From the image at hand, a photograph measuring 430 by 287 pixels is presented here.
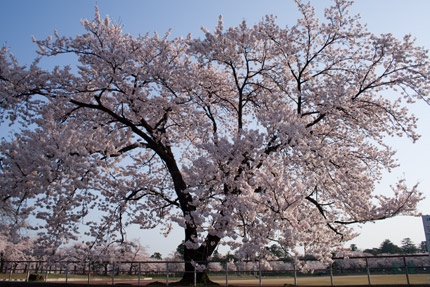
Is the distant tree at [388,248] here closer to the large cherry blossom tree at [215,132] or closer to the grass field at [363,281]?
the grass field at [363,281]

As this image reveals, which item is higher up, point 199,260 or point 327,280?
point 199,260

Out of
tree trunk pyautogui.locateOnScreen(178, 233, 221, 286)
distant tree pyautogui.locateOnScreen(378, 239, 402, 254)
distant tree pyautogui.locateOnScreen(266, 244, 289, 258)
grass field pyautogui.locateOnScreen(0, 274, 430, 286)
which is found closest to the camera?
distant tree pyautogui.locateOnScreen(266, 244, 289, 258)

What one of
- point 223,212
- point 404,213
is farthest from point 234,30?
point 404,213

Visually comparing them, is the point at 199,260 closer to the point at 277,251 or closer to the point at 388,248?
the point at 277,251

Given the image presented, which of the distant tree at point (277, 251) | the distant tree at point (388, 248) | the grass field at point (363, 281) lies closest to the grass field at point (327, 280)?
the grass field at point (363, 281)

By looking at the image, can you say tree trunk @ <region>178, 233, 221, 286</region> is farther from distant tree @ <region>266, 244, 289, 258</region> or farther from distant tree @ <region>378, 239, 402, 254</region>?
distant tree @ <region>378, 239, 402, 254</region>

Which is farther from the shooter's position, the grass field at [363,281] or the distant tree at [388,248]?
the distant tree at [388,248]

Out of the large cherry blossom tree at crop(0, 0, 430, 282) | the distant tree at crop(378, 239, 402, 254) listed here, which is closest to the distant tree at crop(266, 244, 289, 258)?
the large cherry blossom tree at crop(0, 0, 430, 282)

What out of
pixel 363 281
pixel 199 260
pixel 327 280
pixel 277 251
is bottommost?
pixel 327 280

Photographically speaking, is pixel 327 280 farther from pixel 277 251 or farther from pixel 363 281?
pixel 277 251

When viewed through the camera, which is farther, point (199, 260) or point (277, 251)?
point (199, 260)

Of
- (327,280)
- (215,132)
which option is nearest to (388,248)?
(327,280)

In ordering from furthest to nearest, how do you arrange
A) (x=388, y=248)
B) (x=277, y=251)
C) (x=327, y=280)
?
(x=388, y=248) < (x=327, y=280) < (x=277, y=251)

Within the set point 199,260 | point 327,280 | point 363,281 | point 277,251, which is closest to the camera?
point 277,251
